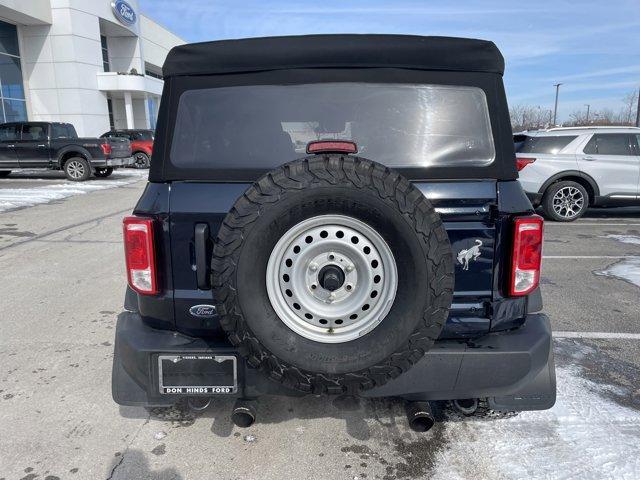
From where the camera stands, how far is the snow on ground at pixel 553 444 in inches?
90.0

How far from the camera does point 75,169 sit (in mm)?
15836

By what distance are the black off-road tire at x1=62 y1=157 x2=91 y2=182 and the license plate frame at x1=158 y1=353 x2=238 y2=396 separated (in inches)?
616

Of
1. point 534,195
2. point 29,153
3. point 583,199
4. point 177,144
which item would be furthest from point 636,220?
point 29,153

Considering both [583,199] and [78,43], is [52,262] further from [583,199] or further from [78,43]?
[78,43]

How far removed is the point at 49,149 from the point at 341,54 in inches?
639

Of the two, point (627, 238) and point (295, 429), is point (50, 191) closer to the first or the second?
point (295, 429)

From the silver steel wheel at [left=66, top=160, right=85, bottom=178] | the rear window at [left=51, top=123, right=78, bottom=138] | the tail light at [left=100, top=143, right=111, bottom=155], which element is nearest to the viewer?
the tail light at [left=100, top=143, right=111, bottom=155]

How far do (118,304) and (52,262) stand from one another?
222 cm

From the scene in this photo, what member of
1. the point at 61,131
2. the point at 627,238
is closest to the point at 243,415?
the point at 627,238

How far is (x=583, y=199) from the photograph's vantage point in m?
8.95

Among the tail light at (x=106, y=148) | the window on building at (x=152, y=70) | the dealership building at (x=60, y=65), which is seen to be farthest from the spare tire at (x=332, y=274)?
the window on building at (x=152, y=70)

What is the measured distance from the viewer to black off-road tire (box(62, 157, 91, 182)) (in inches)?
618

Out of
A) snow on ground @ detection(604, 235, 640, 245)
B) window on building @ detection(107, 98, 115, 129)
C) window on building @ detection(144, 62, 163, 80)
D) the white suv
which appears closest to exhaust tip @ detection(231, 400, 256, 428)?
snow on ground @ detection(604, 235, 640, 245)

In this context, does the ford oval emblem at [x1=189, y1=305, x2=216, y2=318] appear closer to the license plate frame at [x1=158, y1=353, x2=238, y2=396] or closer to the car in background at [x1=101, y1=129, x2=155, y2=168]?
the license plate frame at [x1=158, y1=353, x2=238, y2=396]
